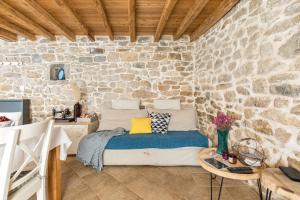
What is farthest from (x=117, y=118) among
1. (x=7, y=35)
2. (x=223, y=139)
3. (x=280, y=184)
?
(x=280, y=184)

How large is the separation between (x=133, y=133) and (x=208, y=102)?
150cm

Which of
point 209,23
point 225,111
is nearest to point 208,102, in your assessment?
point 225,111

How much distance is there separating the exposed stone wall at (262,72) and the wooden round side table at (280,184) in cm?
43

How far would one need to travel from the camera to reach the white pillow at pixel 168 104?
13.6 feet

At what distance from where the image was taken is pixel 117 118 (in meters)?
3.75

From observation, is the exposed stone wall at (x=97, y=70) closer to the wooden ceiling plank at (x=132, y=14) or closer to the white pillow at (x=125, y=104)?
the white pillow at (x=125, y=104)

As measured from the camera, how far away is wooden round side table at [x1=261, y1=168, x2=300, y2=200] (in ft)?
3.80

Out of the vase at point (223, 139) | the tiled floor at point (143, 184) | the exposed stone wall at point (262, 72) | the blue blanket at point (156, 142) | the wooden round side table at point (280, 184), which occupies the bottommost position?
the tiled floor at point (143, 184)

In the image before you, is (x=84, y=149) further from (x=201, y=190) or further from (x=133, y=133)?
(x=201, y=190)

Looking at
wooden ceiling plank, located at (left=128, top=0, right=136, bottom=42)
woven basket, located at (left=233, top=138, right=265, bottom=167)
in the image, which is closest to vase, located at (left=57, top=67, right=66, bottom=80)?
wooden ceiling plank, located at (left=128, top=0, right=136, bottom=42)

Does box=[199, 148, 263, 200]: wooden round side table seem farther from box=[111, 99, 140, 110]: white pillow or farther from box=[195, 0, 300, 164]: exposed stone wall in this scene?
box=[111, 99, 140, 110]: white pillow

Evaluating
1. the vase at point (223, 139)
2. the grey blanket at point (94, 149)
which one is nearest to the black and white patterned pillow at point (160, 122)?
the grey blanket at point (94, 149)

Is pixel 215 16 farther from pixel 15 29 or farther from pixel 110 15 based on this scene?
pixel 15 29

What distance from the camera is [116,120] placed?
3734mm
